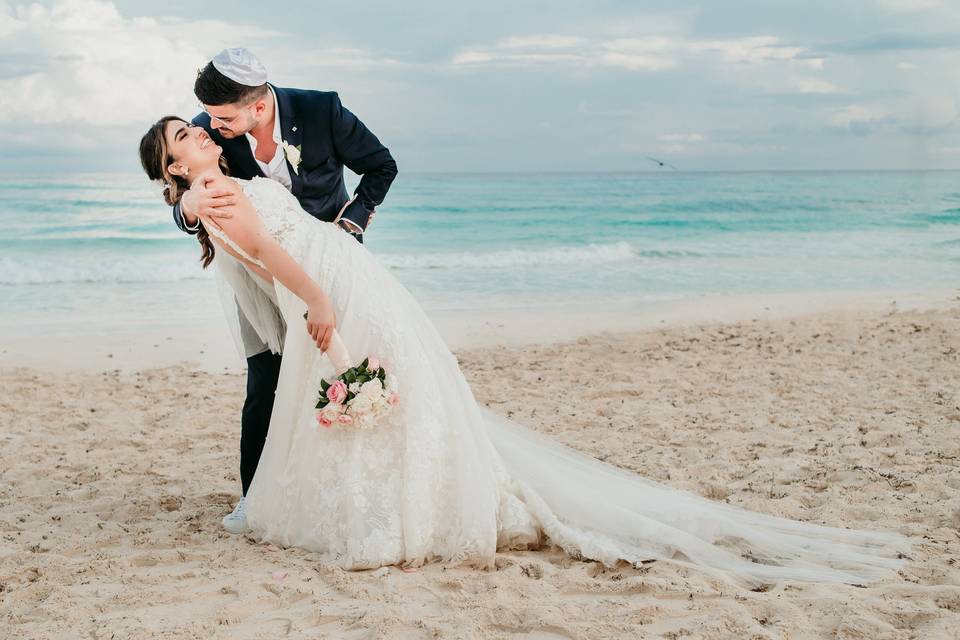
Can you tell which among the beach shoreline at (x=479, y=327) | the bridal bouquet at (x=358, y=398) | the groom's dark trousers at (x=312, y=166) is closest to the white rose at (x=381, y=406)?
the bridal bouquet at (x=358, y=398)

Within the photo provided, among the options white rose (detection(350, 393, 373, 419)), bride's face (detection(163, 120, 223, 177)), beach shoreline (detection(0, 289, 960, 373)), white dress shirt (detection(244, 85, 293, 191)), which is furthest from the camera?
beach shoreline (detection(0, 289, 960, 373))

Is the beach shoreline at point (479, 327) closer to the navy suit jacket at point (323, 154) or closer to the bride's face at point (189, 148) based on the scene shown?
the navy suit jacket at point (323, 154)

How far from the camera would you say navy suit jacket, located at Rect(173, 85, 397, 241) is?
371 cm

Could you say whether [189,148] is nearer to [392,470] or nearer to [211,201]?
[211,201]

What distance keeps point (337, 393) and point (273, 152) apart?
3.87 ft

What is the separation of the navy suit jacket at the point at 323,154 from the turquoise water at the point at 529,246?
6735mm

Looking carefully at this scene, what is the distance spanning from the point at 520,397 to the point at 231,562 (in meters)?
3.40

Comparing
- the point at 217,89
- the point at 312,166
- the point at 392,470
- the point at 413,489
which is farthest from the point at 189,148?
the point at 413,489

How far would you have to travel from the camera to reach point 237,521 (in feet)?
12.6

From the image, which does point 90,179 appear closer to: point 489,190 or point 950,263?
point 489,190

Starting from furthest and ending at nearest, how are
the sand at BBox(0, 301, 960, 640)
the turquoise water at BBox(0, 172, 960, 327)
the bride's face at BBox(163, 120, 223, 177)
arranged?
the turquoise water at BBox(0, 172, 960, 327)
the bride's face at BBox(163, 120, 223, 177)
the sand at BBox(0, 301, 960, 640)

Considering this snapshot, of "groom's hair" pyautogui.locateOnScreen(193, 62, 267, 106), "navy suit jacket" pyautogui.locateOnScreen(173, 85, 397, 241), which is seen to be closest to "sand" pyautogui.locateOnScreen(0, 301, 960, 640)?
"navy suit jacket" pyautogui.locateOnScreen(173, 85, 397, 241)

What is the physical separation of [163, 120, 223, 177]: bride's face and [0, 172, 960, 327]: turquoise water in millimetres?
7023

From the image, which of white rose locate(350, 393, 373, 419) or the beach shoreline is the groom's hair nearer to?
white rose locate(350, 393, 373, 419)
